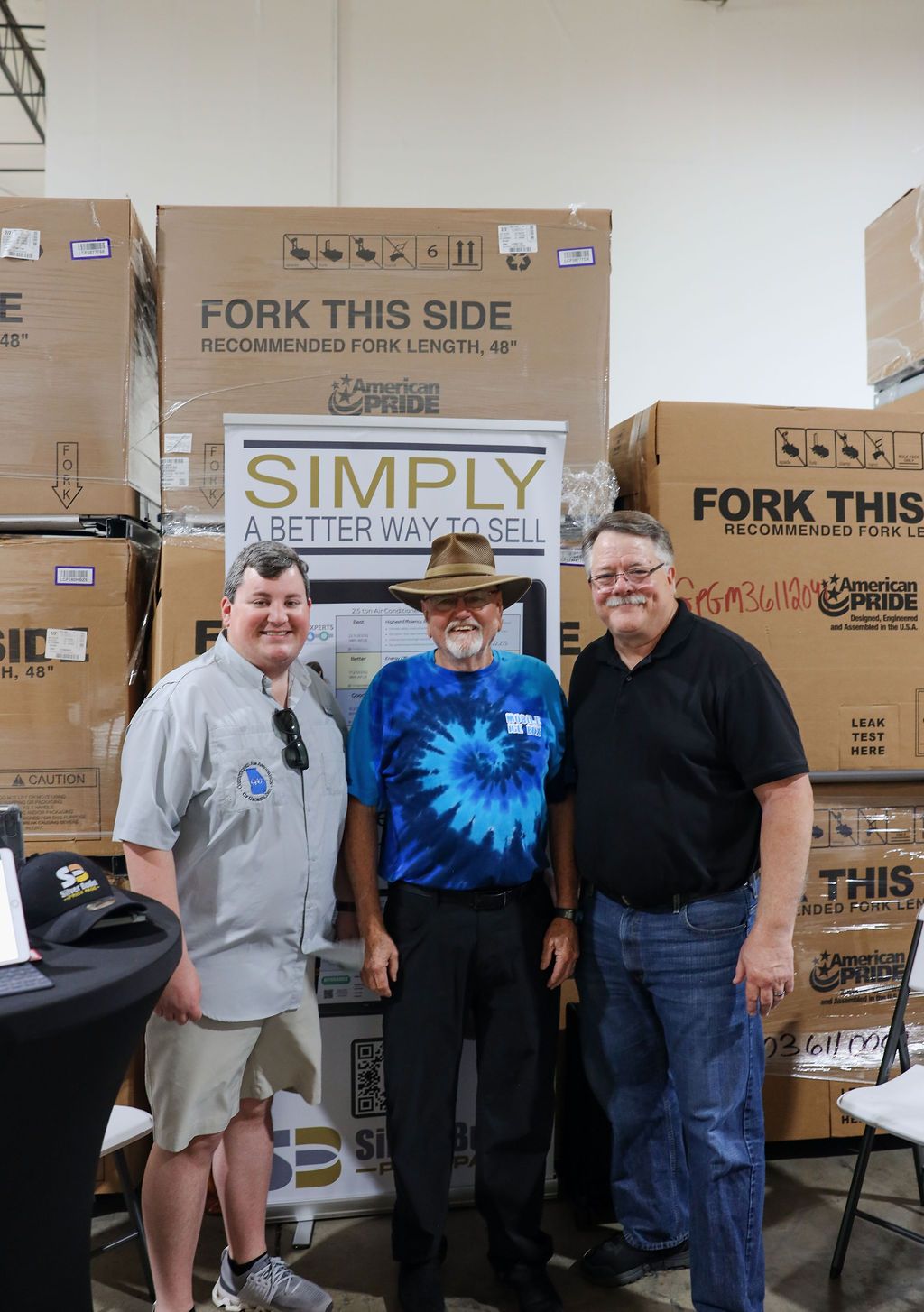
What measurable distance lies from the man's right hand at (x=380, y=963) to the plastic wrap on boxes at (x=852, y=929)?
1.12 metres

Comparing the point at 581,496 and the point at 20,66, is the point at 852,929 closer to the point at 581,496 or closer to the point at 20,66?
the point at 581,496

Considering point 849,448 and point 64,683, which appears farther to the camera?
point 849,448

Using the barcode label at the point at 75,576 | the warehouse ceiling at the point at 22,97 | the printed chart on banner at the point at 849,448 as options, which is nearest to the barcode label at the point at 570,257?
the printed chart on banner at the point at 849,448

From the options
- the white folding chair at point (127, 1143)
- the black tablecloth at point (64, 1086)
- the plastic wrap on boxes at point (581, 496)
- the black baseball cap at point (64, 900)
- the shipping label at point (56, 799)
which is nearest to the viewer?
the black tablecloth at point (64, 1086)

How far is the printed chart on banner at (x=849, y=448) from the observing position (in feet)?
7.47

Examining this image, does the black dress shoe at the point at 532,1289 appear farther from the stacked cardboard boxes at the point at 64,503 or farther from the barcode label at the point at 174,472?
the barcode label at the point at 174,472

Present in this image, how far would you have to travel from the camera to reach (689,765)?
65.2 inches

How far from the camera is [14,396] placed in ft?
6.82

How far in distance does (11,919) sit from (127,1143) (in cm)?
121

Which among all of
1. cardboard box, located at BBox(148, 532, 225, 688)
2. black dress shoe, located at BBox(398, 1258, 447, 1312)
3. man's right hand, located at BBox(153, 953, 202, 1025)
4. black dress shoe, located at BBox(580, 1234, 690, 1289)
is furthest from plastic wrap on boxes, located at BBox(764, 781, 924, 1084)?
cardboard box, located at BBox(148, 532, 225, 688)

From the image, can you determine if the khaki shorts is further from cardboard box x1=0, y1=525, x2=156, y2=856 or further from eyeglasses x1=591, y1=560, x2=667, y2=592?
eyeglasses x1=591, y1=560, x2=667, y2=592

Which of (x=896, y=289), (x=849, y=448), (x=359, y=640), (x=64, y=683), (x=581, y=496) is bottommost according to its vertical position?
(x=64, y=683)

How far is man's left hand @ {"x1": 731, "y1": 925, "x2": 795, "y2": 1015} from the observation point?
161cm

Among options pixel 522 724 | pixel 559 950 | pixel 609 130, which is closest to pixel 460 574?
pixel 522 724
